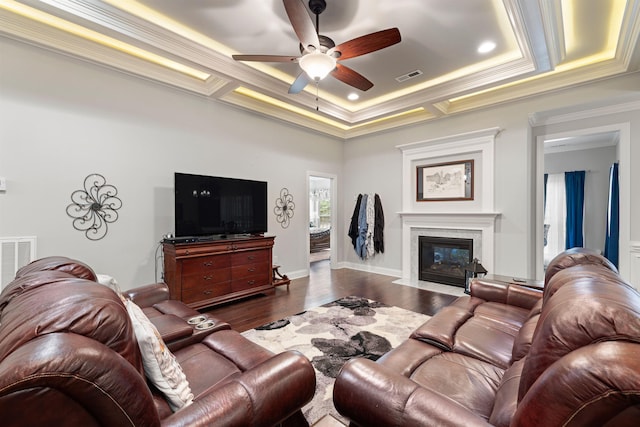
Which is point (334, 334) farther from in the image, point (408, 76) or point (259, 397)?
point (408, 76)

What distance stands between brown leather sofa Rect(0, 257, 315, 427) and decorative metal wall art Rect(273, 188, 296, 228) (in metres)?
3.93

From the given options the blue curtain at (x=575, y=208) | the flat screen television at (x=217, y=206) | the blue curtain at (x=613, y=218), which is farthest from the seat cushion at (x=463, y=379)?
the blue curtain at (x=575, y=208)

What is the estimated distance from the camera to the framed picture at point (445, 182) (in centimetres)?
482

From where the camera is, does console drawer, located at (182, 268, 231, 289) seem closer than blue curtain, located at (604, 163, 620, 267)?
Yes

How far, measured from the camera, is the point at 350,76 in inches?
120

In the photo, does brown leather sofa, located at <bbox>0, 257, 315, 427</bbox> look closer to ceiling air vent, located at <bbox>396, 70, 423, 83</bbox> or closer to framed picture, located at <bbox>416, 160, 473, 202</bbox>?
ceiling air vent, located at <bbox>396, 70, 423, 83</bbox>

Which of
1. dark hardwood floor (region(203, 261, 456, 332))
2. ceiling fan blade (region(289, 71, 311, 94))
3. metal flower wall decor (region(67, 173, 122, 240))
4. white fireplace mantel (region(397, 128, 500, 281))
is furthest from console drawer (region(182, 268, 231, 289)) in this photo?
white fireplace mantel (region(397, 128, 500, 281))

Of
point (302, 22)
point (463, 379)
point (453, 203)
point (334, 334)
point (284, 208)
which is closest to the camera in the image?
point (463, 379)

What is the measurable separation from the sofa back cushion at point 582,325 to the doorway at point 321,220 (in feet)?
16.4

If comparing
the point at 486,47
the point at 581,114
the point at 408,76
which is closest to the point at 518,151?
the point at 581,114

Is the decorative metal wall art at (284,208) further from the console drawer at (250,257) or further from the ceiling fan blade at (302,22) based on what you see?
the ceiling fan blade at (302,22)

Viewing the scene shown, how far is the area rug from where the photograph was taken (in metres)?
2.31

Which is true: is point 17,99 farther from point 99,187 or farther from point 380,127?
point 380,127

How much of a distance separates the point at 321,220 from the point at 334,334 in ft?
28.7
